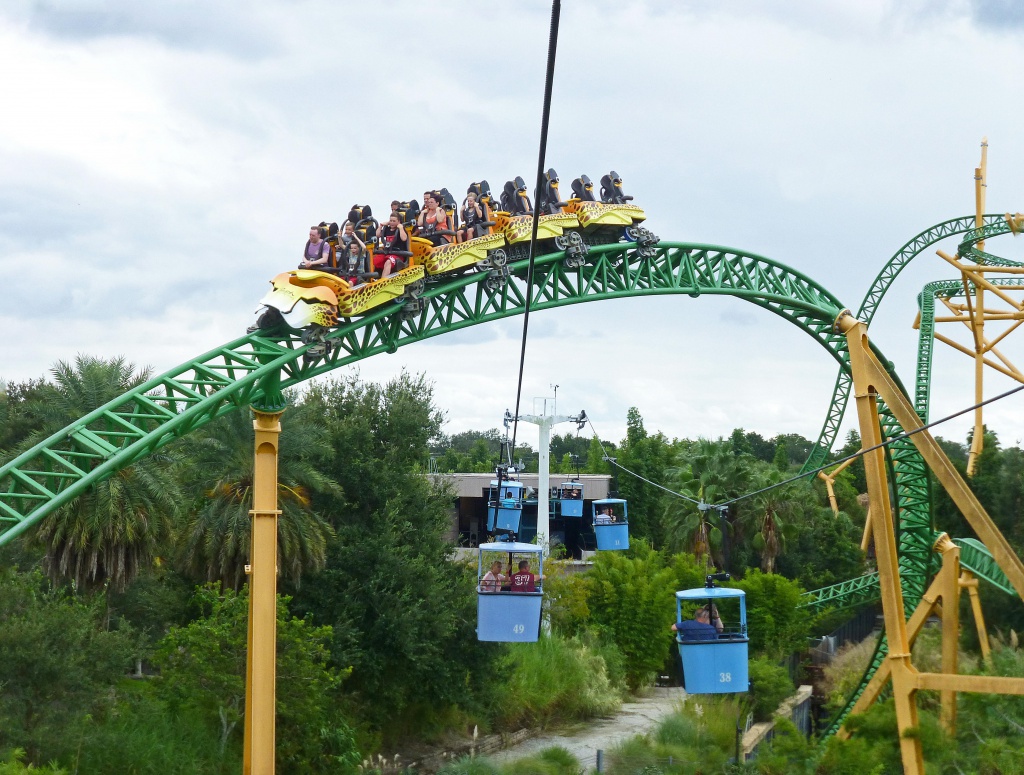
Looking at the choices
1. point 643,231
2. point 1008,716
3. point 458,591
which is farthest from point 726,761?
point 643,231

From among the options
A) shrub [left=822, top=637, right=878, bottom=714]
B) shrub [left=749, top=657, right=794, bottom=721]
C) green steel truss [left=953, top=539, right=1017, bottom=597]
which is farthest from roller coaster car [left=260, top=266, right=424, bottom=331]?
shrub [left=822, top=637, right=878, bottom=714]

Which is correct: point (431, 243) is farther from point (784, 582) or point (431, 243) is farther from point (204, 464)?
point (784, 582)

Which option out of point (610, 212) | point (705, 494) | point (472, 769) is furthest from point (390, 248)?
point (705, 494)

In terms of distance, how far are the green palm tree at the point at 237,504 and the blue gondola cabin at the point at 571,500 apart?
715 centimetres

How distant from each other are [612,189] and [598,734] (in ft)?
42.3

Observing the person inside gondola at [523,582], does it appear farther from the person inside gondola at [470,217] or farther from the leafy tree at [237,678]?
the person inside gondola at [470,217]

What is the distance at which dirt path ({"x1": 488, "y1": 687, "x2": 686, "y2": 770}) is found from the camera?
21.7 m

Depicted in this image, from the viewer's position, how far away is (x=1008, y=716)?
655 inches

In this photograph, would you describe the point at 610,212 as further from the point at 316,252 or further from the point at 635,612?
the point at 635,612

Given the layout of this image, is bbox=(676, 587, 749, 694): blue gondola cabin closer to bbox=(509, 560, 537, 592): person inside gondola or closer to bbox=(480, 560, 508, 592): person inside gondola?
bbox=(509, 560, 537, 592): person inside gondola

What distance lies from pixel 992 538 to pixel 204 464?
40.1ft

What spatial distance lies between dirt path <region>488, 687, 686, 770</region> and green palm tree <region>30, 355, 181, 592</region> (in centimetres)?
775

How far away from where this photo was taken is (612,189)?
1577 cm

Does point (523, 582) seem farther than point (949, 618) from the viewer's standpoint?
No
